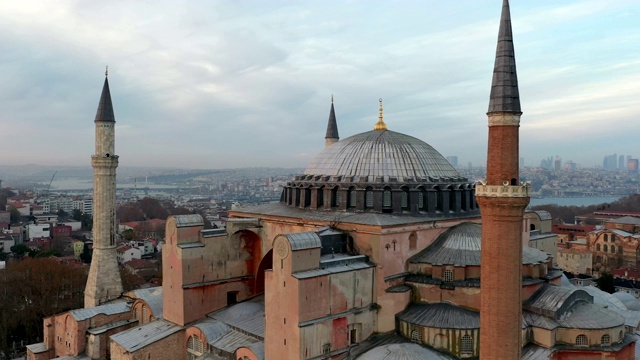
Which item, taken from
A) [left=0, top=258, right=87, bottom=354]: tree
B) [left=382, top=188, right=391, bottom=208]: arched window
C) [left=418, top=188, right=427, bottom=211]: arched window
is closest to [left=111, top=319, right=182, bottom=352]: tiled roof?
[left=382, top=188, right=391, bottom=208]: arched window

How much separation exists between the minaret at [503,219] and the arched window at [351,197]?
5.83 metres

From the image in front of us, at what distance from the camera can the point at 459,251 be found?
53.7ft

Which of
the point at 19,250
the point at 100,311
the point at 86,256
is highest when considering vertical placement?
the point at 100,311

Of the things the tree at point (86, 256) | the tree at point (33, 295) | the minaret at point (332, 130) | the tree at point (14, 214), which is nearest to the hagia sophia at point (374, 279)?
the tree at point (33, 295)

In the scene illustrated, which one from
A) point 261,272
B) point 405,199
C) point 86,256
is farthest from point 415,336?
point 86,256

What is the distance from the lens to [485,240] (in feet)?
42.5

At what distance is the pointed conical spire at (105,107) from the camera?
A: 1069 inches

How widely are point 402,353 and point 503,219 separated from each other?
14.1 feet

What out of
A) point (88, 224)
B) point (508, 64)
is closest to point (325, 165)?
point (508, 64)

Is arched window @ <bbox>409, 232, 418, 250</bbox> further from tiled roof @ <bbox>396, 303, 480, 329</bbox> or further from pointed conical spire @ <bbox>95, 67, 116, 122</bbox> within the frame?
pointed conical spire @ <bbox>95, 67, 116, 122</bbox>

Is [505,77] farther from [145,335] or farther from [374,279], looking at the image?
[145,335]

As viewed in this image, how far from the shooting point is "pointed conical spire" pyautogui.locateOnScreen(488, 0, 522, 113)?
41.3ft

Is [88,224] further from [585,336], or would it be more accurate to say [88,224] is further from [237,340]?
[585,336]

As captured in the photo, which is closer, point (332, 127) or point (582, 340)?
point (582, 340)
